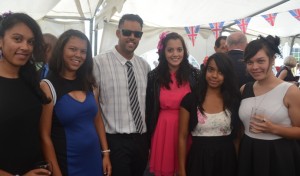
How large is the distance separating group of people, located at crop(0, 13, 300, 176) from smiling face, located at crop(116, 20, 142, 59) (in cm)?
1

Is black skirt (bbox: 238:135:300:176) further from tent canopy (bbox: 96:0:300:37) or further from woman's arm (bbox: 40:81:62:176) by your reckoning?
tent canopy (bbox: 96:0:300:37)

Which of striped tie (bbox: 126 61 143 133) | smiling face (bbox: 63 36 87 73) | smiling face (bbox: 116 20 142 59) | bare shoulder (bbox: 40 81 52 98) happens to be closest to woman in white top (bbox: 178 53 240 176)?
striped tie (bbox: 126 61 143 133)

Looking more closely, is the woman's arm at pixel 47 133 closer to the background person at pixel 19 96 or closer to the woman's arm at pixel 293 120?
the background person at pixel 19 96

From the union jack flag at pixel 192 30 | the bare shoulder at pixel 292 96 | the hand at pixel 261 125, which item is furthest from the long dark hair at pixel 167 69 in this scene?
the union jack flag at pixel 192 30

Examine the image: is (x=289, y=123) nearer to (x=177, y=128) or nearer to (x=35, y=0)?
(x=177, y=128)

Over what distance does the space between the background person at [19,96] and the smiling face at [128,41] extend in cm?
108

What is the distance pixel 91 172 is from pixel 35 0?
11.9ft

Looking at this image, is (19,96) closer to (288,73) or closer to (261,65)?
(261,65)

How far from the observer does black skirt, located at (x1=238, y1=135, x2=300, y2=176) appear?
2.17 metres

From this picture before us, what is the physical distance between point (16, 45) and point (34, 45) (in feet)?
0.46

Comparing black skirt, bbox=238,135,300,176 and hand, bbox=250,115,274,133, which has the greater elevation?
hand, bbox=250,115,274,133

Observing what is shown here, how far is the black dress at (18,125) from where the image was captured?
1.60 meters

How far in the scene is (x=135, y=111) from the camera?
271 centimetres

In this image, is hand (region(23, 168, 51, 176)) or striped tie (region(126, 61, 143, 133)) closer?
hand (region(23, 168, 51, 176))
